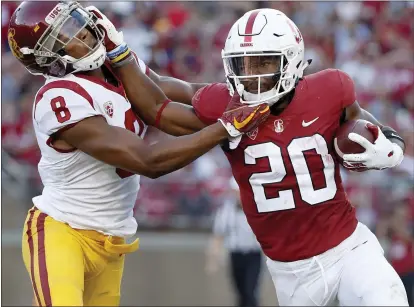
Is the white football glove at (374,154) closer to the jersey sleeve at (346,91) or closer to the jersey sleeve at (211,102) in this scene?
the jersey sleeve at (346,91)

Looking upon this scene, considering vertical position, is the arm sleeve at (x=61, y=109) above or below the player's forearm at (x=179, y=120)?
above

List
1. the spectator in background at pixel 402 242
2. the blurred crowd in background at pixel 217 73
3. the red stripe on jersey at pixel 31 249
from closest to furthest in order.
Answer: the red stripe on jersey at pixel 31 249
the spectator in background at pixel 402 242
the blurred crowd in background at pixel 217 73

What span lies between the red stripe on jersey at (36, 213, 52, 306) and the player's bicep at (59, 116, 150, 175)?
0.46 meters

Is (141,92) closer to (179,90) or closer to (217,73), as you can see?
(179,90)

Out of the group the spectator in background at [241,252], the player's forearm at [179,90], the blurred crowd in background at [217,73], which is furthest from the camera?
the blurred crowd in background at [217,73]

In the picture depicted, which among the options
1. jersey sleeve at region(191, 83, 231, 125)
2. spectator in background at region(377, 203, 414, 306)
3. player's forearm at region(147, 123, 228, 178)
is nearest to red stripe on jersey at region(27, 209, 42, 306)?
player's forearm at region(147, 123, 228, 178)

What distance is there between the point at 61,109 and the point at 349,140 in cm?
127

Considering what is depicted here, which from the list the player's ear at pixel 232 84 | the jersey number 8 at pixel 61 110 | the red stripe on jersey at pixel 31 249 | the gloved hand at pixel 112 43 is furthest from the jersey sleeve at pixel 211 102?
the red stripe on jersey at pixel 31 249

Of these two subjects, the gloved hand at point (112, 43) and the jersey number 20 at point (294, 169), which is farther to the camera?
the gloved hand at point (112, 43)

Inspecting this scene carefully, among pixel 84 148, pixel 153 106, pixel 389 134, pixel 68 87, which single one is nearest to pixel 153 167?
pixel 84 148

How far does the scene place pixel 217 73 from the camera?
8953 millimetres

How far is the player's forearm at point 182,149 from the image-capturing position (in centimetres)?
358

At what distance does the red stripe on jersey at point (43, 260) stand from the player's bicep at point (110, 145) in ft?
1.51

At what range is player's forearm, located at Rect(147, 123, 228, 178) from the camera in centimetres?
358
